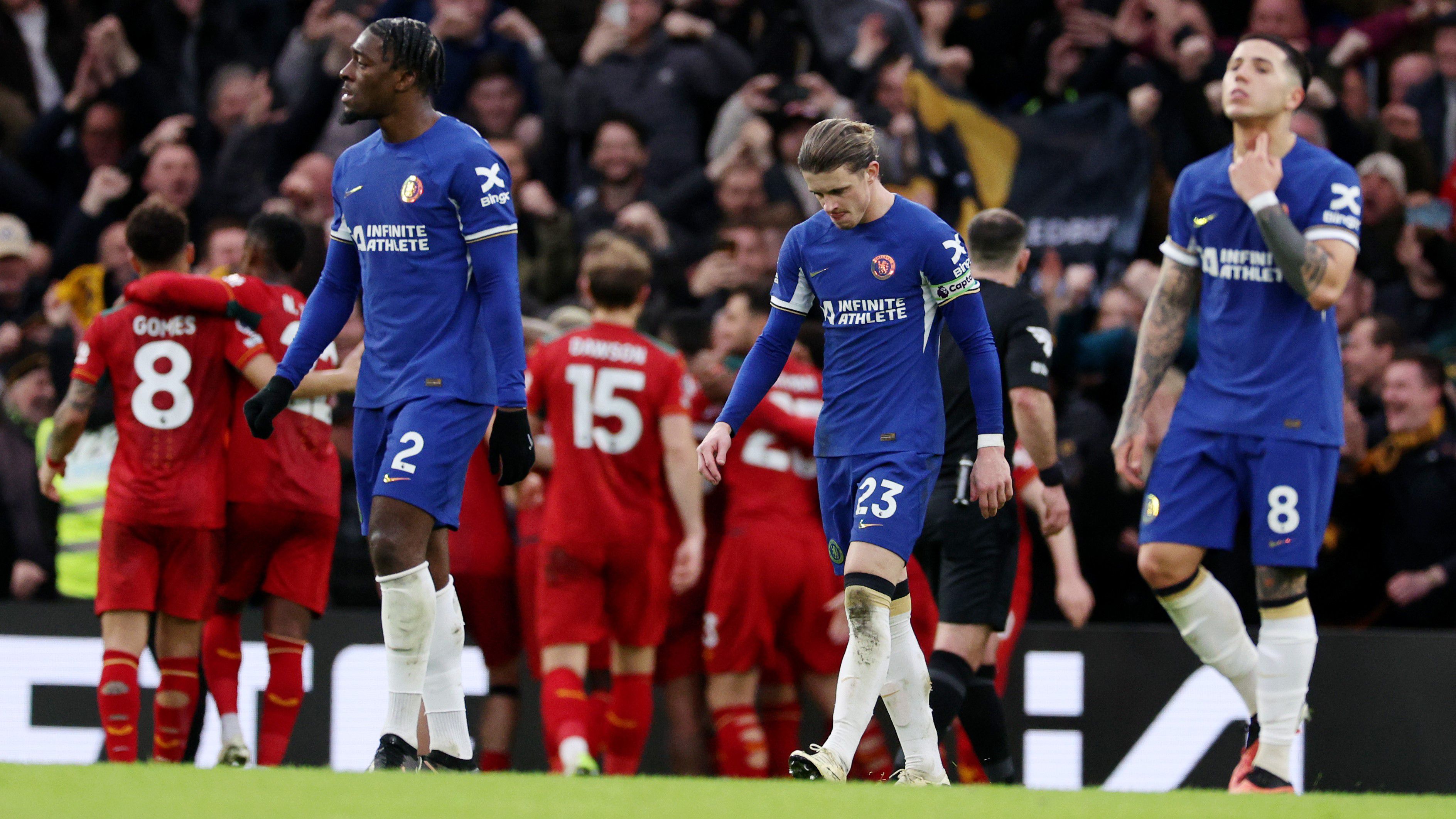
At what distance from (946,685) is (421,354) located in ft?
7.57

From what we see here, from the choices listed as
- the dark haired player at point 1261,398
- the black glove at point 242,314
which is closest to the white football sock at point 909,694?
the dark haired player at point 1261,398

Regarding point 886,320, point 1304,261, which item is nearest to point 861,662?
point 886,320

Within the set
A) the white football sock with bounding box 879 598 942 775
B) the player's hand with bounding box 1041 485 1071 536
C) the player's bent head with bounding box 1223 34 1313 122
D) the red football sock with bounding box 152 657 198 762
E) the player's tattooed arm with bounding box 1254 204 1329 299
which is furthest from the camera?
the red football sock with bounding box 152 657 198 762

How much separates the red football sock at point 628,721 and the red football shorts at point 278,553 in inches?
57.6

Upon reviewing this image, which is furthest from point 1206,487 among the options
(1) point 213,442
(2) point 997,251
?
(1) point 213,442

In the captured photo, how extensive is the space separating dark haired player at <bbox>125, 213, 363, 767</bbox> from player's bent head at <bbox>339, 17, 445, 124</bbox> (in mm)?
1556

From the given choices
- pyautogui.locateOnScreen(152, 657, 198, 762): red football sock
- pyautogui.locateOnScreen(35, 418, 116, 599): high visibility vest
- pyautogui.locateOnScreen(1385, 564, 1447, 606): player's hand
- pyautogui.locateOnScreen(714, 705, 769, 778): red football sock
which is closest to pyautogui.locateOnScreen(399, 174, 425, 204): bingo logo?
pyautogui.locateOnScreen(152, 657, 198, 762): red football sock

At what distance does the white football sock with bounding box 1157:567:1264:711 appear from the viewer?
19.5ft

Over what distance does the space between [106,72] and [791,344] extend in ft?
27.3

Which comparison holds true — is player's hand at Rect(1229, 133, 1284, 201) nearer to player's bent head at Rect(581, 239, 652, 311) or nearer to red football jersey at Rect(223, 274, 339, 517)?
player's bent head at Rect(581, 239, 652, 311)

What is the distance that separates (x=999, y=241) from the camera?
646 cm

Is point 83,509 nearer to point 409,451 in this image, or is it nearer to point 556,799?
point 409,451

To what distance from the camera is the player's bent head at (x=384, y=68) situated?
5340 mm

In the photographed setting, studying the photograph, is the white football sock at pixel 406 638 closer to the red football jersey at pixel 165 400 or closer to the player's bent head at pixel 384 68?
the player's bent head at pixel 384 68
